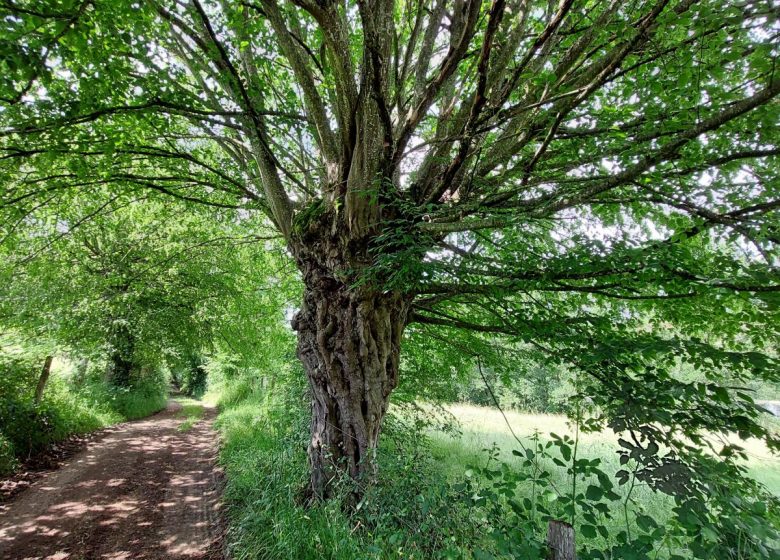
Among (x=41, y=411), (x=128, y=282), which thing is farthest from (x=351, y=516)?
(x=128, y=282)

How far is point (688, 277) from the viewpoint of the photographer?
214cm

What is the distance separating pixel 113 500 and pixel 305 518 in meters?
3.77

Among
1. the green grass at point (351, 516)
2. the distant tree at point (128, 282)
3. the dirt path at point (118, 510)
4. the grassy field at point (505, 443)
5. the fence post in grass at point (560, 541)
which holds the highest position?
the distant tree at point (128, 282)

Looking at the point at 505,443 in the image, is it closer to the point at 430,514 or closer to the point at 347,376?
the point at 347,376

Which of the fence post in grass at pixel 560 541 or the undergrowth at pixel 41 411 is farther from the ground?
the fence post in grass at pixel 560 541

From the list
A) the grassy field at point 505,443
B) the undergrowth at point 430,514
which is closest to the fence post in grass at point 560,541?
the undergrowth at point 430,514

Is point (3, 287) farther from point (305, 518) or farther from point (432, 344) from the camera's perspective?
point (432, 344)

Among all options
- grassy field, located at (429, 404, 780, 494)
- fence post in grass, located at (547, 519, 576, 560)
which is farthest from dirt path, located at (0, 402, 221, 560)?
fence post in grass, located at (547, 519, 576, 560)

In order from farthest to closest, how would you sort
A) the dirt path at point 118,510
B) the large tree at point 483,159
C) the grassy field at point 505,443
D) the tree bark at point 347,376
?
1. the grassy field at point 505,443
2. the dirt path at point 118,510
3. the tree bark at point 347,376
4. the large tree at point 483,159

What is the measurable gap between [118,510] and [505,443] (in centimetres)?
932

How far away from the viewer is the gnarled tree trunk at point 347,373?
140 inches

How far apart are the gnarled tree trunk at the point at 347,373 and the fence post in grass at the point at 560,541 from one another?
2.07 m

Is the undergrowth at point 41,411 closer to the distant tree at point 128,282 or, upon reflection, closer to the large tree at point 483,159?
the distant tree at point 128,282

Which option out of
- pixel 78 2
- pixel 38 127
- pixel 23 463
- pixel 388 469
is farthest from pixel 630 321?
pixel 23 463
